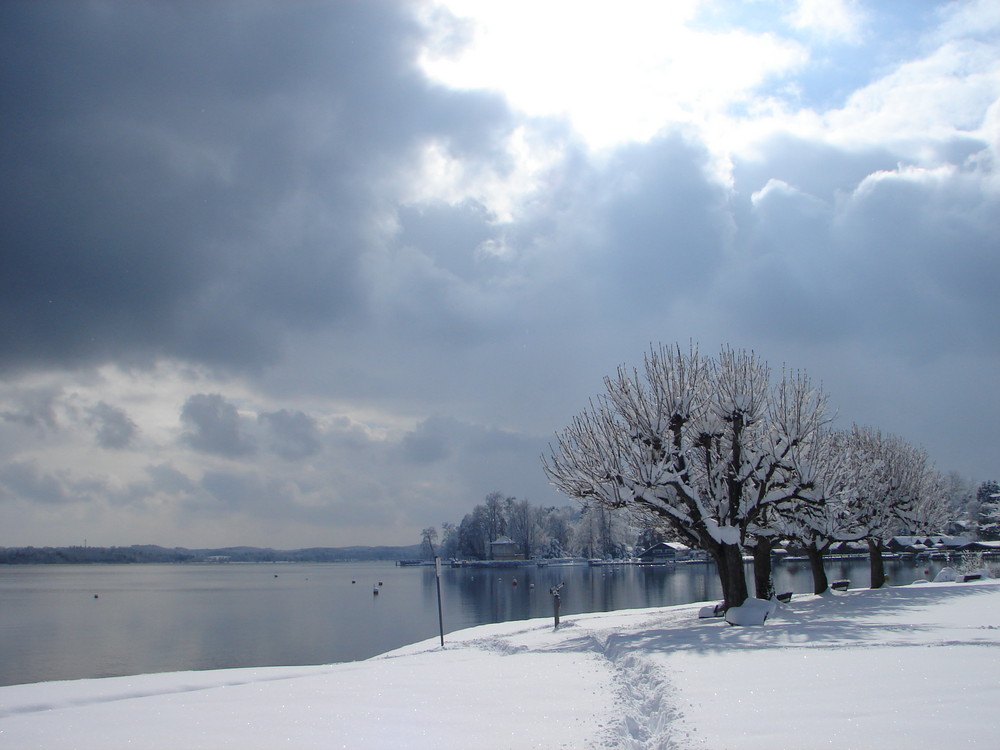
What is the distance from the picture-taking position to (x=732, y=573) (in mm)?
23641

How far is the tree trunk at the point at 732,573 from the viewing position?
23.7 meters

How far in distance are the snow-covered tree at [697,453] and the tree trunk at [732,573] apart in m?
0.03

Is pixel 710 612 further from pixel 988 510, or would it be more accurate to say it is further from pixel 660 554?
pixel 660 554

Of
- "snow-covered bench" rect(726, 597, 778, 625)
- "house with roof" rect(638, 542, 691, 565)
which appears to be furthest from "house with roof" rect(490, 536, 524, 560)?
"snow-covered bench" rect(726, 597, 778, 625)

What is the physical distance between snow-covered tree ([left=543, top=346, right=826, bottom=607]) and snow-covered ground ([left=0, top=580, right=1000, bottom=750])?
797 centimetres

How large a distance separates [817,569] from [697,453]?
40.8ft

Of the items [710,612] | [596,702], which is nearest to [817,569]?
[710,612]

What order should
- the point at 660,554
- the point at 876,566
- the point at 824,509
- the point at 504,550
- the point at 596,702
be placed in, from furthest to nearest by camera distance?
the point at 504,550
the point at 660,554
the point at 876,566
the point at 824,509
the point at 596,702

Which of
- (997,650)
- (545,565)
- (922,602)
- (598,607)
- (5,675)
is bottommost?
(545,565)

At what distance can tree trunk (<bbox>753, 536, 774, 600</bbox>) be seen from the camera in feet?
90.9

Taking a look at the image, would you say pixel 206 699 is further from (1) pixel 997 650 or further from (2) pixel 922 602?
(2) pixel 922 602

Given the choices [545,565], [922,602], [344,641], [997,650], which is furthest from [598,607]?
[545,565]

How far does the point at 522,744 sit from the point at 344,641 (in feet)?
110

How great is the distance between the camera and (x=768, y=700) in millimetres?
9016
